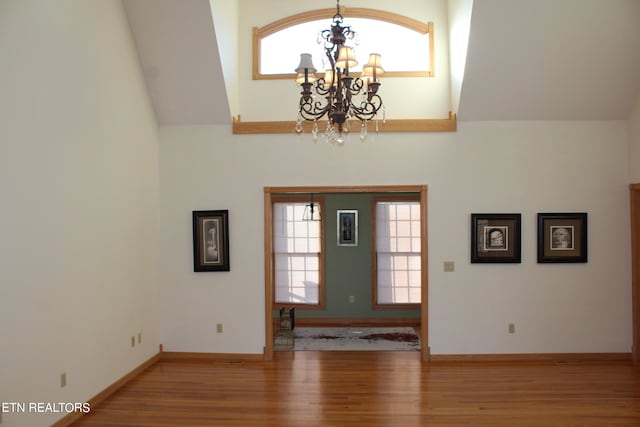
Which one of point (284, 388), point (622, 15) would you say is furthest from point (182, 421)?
point (622, 15)

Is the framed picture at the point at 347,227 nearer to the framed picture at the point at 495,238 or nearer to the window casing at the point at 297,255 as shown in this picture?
the window casing at the point at 297,255

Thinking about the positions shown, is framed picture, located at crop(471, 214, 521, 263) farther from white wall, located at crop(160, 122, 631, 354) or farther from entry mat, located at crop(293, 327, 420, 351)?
entry mat, located at crop(293, 327, 420, 351)

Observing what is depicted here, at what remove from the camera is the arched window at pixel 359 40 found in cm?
628

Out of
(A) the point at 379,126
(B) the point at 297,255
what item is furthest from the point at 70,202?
(B) the point at 297,255

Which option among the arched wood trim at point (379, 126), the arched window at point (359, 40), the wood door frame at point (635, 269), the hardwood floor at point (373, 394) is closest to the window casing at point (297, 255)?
the hardwood floor at point (373, 394)

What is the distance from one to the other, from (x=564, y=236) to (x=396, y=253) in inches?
124

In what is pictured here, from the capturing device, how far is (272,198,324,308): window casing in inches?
346

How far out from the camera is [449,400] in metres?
4.81

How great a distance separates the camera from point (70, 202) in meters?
4.22

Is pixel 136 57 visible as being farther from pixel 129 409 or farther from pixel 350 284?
pixel 350 284

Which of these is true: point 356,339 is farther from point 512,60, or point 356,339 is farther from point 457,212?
point 512,60

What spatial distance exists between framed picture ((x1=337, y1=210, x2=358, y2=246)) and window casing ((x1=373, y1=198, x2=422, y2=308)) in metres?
0.33

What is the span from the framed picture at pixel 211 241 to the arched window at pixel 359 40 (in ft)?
5.80

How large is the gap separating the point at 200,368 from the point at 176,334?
0.57m
